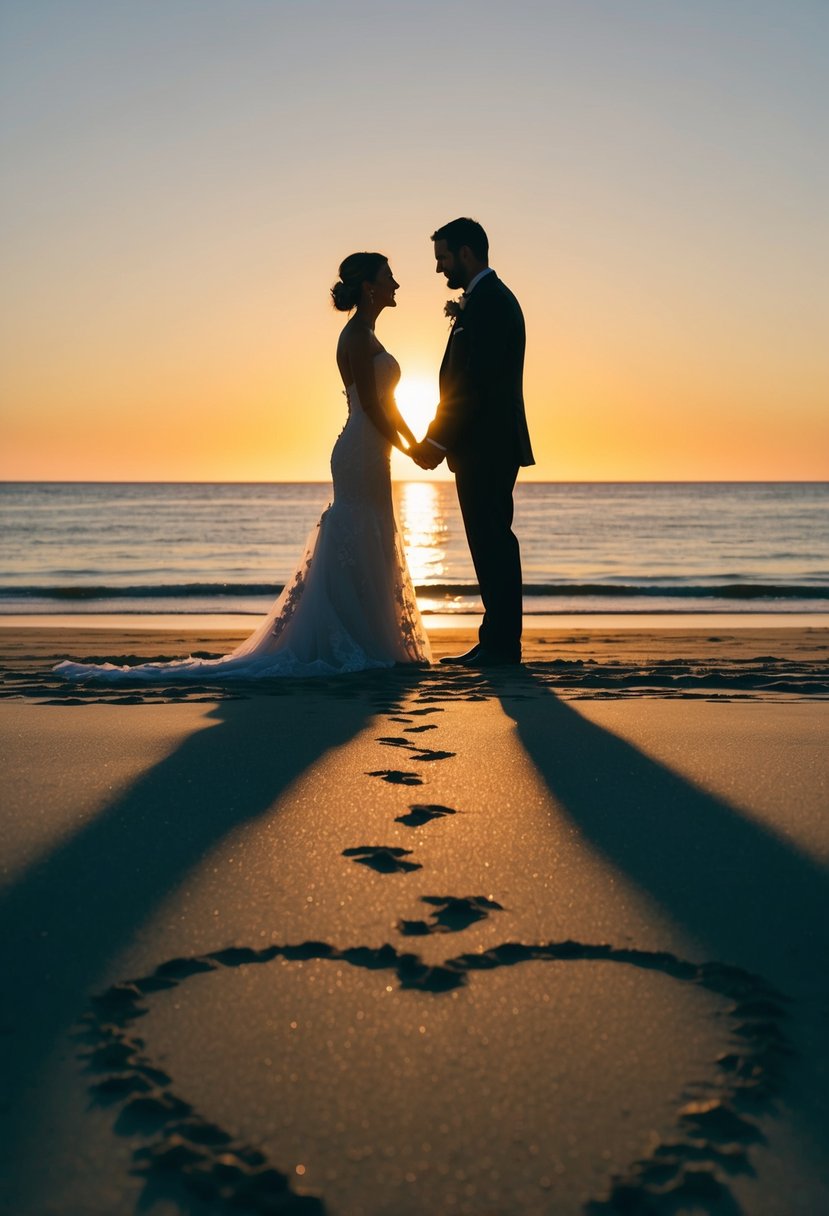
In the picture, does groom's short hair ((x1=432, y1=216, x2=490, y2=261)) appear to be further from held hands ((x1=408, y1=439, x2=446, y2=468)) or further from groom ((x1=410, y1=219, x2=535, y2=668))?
held hands ((x1=408, y1=439, x2=446, y2=468))

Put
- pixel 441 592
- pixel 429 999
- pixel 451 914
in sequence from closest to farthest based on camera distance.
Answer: pixel 429 999 → pixel 451 914 → pixel 441 592

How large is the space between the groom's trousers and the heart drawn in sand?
5065 mm

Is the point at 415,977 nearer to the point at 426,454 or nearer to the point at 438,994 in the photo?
the point at 438,994

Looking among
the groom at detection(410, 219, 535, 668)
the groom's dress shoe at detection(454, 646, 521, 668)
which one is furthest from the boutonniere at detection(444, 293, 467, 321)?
the groom's dress shoe at detection(454, 646, 521, 668)

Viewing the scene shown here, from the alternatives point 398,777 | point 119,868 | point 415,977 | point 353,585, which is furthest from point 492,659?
point 415,977

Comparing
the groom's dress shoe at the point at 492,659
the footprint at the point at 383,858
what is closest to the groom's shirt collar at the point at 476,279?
the groom's dress shoe at the point at 492,659

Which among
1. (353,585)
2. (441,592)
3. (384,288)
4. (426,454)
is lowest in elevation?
(441,592)

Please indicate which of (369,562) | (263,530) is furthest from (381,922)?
(263,530)

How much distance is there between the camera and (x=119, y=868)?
9.43 feet

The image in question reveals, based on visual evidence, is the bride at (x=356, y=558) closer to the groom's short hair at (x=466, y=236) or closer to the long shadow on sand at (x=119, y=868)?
the groom's short hair at (x=466, y=236)

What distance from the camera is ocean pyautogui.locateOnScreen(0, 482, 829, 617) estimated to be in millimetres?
18203

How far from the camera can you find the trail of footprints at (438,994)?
151cm

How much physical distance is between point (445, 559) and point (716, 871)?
87.9ft

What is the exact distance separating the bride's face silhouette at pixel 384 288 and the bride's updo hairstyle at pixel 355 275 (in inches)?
1.2
